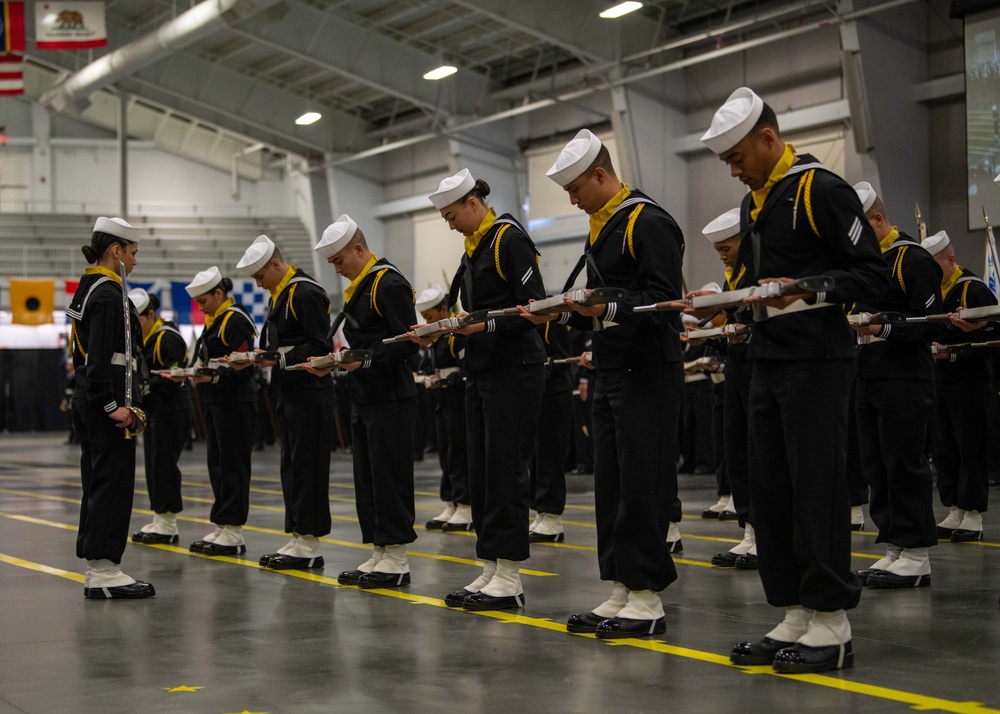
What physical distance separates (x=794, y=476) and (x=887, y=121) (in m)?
14.8

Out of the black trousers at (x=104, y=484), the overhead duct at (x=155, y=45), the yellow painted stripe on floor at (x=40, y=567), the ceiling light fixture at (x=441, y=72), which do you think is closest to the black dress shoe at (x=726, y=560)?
the black trousers at (x=104, y=484)

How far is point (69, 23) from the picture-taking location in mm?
22344

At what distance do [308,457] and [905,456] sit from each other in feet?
11.7

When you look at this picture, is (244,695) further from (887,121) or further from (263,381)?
(887,121)

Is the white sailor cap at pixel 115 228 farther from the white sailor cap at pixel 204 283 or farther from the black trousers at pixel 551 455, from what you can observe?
the black trousers at pixel 551 455

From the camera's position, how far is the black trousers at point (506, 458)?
583cm

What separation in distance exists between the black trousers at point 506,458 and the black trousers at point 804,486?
1.59 metres

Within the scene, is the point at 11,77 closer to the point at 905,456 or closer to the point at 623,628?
the point at 905,456

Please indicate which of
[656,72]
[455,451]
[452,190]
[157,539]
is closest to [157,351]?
[157,539]

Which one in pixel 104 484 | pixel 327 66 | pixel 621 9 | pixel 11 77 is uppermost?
pixel 11 77

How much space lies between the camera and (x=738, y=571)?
6977 mm

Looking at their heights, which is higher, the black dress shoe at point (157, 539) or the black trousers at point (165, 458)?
the black trousers at point (165, 458)

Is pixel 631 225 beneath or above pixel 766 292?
above

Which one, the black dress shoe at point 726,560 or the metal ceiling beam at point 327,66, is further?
the metal ceiling beam at point 327,66
